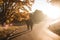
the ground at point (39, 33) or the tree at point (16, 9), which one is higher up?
the tree at point (16, 9)

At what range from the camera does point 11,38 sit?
175 centimetres

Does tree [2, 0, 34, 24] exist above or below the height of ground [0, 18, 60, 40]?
above

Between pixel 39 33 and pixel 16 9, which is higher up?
pixel 16 9

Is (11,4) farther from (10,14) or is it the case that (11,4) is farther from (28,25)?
(28,25)

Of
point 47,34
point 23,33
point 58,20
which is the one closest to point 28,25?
point 23,33

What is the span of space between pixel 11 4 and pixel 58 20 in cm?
64

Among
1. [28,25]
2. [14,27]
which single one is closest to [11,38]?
[14,27]

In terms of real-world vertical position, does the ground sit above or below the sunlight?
below

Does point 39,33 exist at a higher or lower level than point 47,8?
lower

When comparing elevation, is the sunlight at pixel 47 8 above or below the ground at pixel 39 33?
above

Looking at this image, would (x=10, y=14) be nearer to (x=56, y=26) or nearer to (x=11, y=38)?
(x=11, y=38)

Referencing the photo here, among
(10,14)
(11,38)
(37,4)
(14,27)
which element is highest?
(37,4)

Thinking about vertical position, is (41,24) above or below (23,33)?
above

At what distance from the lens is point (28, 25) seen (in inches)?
70.1
